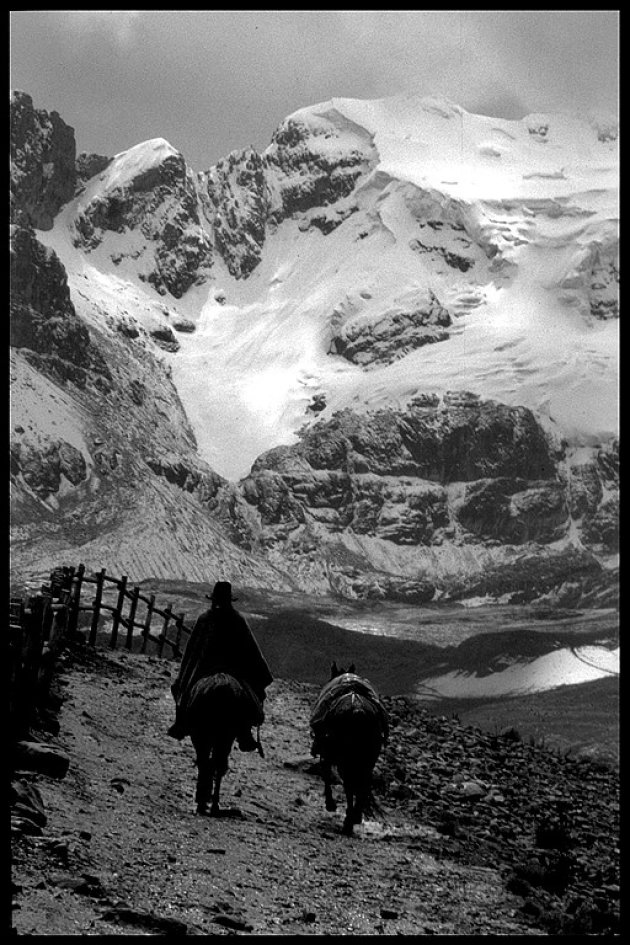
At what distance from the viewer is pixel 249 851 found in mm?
11703

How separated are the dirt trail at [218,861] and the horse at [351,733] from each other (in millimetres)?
501

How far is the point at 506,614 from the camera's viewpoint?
479 feet

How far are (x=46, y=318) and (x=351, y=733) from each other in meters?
185

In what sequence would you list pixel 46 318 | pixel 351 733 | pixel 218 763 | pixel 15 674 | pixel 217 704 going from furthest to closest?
pixel 46 318
pixel 351 733
pixel 218 763
pixel 217 704
pixel 15 674

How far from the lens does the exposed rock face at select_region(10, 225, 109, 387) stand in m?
188

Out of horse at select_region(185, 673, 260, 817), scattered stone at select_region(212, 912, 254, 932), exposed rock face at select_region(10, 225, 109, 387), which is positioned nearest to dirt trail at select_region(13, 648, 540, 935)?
scattered stone at select_region(212, 912, 254, 932)

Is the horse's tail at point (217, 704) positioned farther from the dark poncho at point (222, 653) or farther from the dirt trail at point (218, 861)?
the dirt trail at point (218, 861)

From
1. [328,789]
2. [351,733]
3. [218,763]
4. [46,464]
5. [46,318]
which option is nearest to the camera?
[218,763]

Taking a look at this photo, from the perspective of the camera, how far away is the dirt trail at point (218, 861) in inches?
362

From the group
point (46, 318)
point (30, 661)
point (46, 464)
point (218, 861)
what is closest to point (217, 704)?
point (218, 861)

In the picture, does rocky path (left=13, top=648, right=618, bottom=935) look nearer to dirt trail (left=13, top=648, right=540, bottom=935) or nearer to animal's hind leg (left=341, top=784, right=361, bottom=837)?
dirt trail (left=13, top=648, right=540, bottom=935)

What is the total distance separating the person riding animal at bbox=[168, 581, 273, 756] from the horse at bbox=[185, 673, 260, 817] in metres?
0.20

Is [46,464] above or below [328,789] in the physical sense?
above

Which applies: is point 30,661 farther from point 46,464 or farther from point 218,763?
point 46,464
